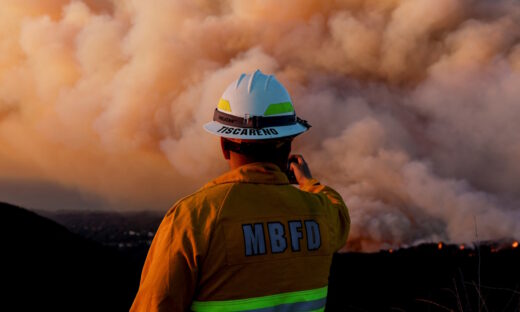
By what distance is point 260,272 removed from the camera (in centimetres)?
316

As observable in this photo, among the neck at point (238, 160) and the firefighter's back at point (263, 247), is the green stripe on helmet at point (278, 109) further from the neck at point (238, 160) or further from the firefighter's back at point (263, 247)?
the firefighter's back at point (263, 247)

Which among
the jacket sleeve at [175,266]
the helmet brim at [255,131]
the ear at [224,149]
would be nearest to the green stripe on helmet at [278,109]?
the helmet brim at [255,131]

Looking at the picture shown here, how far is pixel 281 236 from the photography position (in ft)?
10.7

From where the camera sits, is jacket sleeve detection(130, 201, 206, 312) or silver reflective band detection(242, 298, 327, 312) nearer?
jacket sleeve detection(130, 201, 206, 312)

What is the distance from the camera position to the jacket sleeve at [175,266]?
2.98 m

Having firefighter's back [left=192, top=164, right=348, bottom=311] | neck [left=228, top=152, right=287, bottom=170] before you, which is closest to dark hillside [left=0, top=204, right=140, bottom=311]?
neck [left=228, top=152, right=287, bottom=170]

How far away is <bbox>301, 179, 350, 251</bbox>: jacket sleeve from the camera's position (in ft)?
12.3

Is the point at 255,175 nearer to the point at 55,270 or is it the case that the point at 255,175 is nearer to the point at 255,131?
the point at 255,131

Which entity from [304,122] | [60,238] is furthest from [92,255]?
[304,122]

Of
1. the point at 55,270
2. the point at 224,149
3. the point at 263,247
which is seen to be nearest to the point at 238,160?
the point at 224,149

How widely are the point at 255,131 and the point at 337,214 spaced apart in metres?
0.85

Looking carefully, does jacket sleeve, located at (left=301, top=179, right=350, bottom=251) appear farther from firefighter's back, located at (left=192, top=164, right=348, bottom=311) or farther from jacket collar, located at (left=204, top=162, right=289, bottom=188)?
jacket collar, located at (left=204, top=162, right=289, bottom=188)

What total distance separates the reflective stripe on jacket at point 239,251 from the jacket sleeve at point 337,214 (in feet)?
0.91

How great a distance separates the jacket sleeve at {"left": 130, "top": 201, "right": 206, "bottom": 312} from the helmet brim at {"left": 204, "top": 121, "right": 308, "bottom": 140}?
0.76 meters
